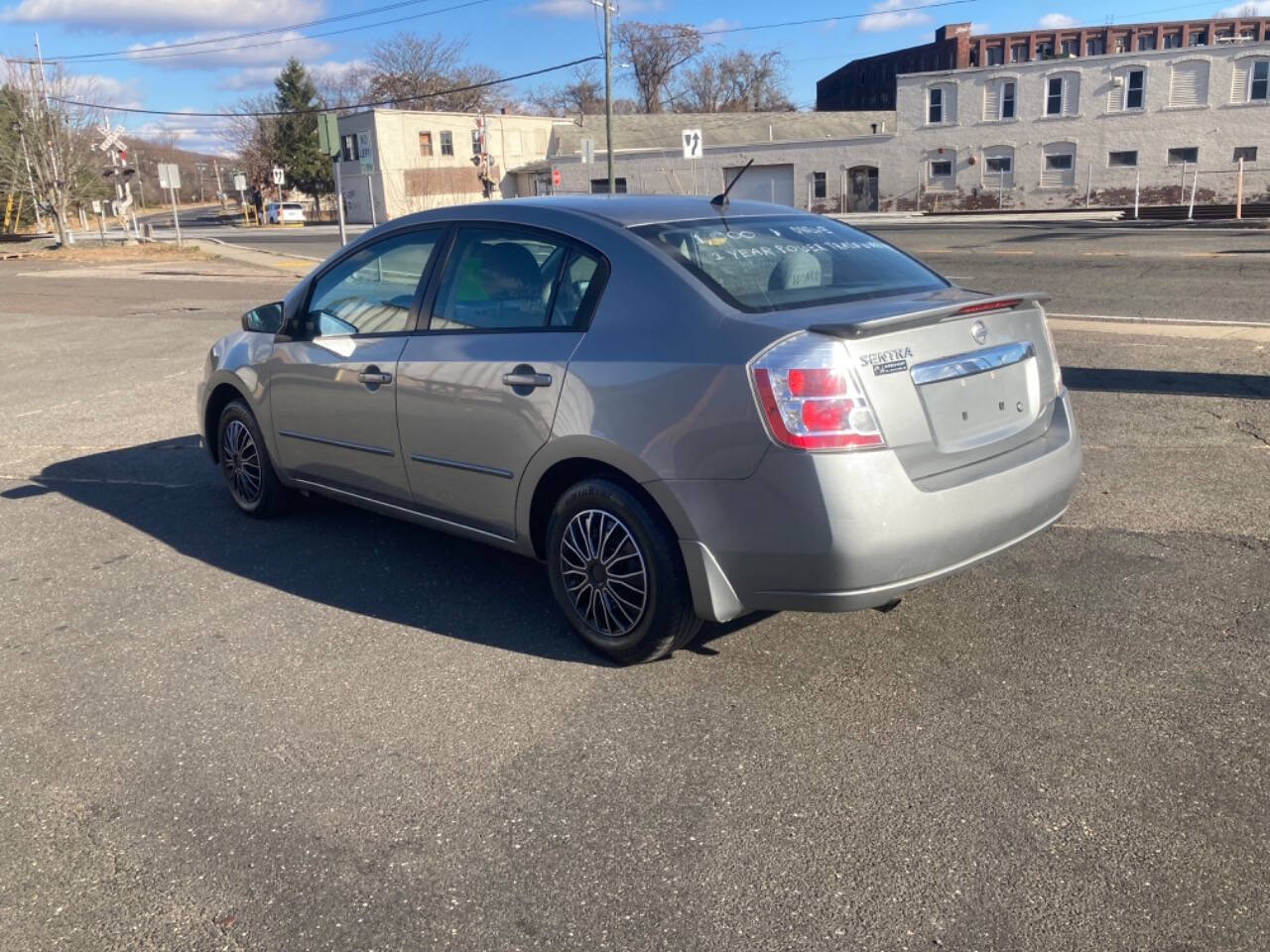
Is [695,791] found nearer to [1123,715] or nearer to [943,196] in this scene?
[1123,715]

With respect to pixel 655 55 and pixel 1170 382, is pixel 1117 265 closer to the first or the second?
pixel 1170 382

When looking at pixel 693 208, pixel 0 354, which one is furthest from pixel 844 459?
pixel 0 354

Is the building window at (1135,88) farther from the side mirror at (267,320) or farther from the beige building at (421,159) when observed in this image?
the side mirror at (267,320)

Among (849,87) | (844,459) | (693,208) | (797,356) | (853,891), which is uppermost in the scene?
(849,87)

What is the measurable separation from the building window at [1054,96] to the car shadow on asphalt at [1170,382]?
47.8 meters

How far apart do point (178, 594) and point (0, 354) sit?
1016 cm

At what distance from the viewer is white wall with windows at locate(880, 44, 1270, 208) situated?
160 feet

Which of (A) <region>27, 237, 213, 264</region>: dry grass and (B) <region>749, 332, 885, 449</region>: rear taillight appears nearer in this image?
(B) <region>749, 332, 885, 449</region>: rear taillight

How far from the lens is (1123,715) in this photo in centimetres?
355

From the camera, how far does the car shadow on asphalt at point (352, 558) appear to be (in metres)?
4.46

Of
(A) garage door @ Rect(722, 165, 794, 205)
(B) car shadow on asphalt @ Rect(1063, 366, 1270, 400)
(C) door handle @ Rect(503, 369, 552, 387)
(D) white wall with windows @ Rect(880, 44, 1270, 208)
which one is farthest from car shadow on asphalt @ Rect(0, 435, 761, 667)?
(A) garage door @ Rect(722, 165, 794, 205)

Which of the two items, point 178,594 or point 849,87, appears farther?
point 849,87

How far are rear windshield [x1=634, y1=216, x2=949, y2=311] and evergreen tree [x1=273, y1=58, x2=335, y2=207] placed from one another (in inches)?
3170

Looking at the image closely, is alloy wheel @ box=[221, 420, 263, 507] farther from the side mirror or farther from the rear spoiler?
the rear spoiler
